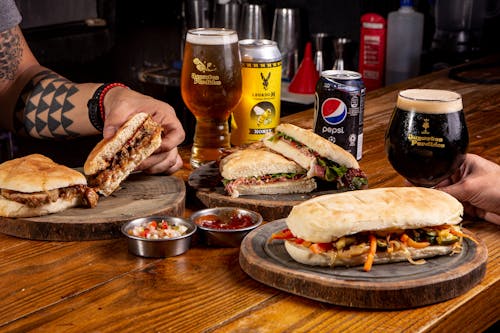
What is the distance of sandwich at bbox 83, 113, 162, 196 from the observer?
5.68ft

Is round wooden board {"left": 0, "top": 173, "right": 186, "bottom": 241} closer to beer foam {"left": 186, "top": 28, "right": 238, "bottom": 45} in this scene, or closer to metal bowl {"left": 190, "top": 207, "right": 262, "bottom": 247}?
metal bowl {"left": 190, "top": 207, "right": 262, "bottom": 247}

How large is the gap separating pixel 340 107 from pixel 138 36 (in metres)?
2.89

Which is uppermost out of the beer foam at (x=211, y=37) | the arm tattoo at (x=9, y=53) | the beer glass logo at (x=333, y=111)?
the beer foam at (x=211, y=37)

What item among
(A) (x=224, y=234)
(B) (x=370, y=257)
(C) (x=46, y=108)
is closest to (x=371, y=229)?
(B) (x=370, y=257)

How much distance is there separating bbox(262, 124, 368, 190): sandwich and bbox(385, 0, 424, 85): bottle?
2.20m

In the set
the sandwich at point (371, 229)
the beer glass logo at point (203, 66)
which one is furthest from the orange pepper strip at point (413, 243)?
the beer glass logo at point (203, 66)

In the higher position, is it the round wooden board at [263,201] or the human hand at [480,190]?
the human hand at [480,190]

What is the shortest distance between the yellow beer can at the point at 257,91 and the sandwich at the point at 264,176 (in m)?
0.31

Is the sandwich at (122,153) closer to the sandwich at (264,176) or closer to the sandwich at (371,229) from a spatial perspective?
the sandwich at (264,176)

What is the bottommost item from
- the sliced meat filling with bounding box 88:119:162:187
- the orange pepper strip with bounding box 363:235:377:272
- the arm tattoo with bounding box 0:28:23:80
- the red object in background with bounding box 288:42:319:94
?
the red object in background with bounding box 288:42:319:94

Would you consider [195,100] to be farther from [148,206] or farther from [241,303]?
[241,303]

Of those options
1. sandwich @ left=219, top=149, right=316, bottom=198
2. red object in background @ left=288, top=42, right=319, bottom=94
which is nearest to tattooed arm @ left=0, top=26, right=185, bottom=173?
sandwich @ left=219, top=149, right=316, bottom=198

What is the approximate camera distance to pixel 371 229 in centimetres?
132

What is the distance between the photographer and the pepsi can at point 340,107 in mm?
1905
